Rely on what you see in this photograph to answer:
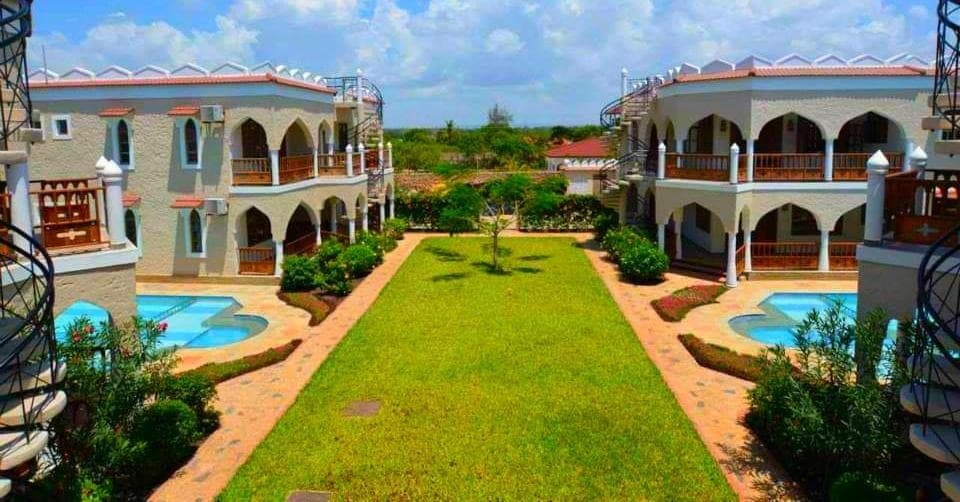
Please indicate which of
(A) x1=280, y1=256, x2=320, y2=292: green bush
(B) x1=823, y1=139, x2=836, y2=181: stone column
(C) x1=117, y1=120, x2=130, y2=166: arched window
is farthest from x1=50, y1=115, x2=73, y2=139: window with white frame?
(B) x1=823, y1=139, x2=836, y2=181: stone column

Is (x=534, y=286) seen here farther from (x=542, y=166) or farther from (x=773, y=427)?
(x=542, y=166)

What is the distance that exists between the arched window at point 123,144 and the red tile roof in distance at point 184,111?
1893 millimetres

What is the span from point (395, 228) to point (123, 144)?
11934 mm

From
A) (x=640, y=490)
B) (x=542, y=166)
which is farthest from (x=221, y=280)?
(x=542, y=166)

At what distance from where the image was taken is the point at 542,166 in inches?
2781

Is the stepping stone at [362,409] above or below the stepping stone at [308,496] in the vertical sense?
above

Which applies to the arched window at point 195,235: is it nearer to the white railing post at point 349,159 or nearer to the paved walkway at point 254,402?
the paved walkway at point 254,402

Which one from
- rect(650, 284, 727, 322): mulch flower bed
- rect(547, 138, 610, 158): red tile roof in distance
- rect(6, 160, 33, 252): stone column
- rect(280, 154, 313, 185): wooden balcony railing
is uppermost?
rect(547, 138, 610, 158): red tile roof in distance

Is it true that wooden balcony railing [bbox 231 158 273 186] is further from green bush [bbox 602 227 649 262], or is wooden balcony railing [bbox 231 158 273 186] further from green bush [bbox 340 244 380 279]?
green bush [bbox 602 227 649 262]

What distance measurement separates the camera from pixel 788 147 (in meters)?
25.0

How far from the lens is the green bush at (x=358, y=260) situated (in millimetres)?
23050

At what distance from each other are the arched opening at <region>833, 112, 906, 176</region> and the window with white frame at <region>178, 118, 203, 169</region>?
64.5ft

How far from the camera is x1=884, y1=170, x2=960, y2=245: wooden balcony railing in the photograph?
952 centimetres

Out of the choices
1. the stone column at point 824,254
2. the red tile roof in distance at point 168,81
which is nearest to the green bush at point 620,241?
the stone column at point 824,254
